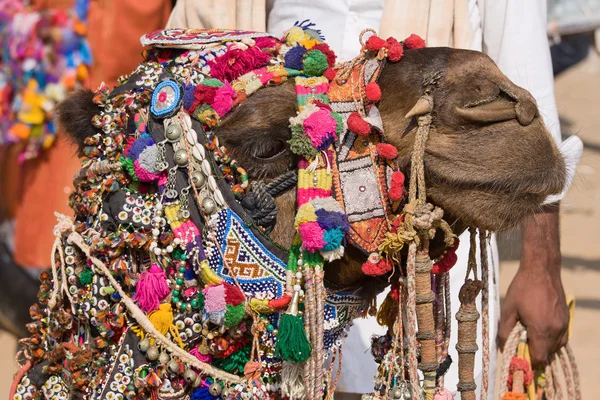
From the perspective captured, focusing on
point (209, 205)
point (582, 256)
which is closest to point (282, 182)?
point (209, 205)

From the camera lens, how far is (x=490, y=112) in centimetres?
163

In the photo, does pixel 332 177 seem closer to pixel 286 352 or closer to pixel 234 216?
pixel 234 216

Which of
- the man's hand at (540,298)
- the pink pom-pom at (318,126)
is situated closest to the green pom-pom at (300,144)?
the pink pom-pom at (318,126)

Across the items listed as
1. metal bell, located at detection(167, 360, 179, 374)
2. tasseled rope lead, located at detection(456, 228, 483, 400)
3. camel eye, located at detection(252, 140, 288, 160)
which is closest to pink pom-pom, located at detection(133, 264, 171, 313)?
metal bell, located at detection(167, 360, 179, 374)

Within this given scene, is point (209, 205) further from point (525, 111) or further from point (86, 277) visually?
point (525, 111)

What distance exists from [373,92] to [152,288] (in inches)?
25.3

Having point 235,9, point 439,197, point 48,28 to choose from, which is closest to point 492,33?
point 235,9

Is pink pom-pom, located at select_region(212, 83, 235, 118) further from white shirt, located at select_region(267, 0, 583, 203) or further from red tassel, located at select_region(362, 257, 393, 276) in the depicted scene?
white shirt, located at select_region(267, 0, 583, 203)

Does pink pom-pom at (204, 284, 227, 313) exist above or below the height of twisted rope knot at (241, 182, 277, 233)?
below

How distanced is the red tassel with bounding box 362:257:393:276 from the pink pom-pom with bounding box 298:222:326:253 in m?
0.13

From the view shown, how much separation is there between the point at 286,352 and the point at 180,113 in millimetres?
564

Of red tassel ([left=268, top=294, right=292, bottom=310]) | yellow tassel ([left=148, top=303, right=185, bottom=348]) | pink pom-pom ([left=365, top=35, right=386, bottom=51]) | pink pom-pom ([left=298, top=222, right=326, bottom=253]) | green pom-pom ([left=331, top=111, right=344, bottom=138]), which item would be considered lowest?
yellow tassel ([left=148, top=303, right=185, bottom=348])

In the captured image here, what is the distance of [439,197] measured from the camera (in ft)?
5.69

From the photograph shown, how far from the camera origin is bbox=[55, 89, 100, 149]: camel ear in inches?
78.7
